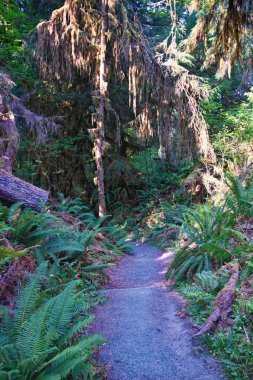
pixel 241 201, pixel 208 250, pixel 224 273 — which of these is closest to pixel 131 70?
pixel 241 201

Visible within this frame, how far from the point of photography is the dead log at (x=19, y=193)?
19.5 ft

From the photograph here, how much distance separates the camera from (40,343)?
2.48 m

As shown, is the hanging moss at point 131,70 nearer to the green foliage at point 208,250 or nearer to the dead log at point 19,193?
the dead log at point 19,193

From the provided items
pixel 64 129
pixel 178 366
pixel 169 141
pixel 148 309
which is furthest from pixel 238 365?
pixel 64 129

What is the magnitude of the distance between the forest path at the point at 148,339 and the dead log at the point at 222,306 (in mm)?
233

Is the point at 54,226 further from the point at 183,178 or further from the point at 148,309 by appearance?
the point at 183,178

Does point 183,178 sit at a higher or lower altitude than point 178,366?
higher

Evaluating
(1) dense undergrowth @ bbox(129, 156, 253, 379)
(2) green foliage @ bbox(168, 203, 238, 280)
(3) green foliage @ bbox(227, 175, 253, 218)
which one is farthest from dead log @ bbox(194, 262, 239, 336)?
(3) green foliage @ bbox(227, 175, 253, 218)

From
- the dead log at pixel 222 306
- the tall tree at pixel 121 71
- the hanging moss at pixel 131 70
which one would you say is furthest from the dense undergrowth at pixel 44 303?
the hanging moss at pixel 131 70

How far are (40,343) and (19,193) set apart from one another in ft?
13.1

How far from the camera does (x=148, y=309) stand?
161 inches

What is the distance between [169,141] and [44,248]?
6.20 metres

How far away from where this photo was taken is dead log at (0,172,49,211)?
594 centimetres

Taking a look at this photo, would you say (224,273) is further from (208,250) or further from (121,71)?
(121,71)
